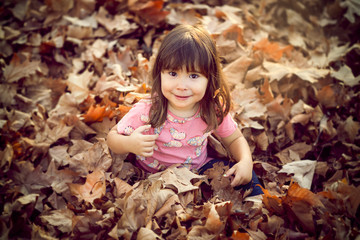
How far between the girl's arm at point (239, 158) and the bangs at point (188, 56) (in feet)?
2.00

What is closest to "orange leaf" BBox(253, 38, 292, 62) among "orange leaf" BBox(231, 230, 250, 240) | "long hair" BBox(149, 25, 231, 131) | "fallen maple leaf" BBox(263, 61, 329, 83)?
"fallen maple leaf" BBox(263, 61, 329, 83)

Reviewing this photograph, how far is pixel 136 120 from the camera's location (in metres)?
1.86

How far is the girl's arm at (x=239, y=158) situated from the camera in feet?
6.23

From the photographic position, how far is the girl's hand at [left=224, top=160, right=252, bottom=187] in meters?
1.88

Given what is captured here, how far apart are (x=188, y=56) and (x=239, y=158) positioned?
795 millimetres

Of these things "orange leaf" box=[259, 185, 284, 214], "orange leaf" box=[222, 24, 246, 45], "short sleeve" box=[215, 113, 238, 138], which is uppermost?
"orange leaf" box=[222, 24, 246, 45]

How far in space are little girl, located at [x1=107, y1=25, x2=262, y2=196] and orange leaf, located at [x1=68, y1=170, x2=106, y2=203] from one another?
19cm

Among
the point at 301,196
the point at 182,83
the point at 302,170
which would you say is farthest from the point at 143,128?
the point at 302,170

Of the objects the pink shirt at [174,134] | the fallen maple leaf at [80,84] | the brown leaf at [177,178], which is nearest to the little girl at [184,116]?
the pink shirt at [174,134]

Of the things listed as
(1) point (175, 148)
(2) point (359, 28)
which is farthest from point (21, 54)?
(2) point (359, 28)

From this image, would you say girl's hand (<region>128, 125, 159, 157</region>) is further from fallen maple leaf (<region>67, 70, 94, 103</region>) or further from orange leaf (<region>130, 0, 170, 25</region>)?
orange leaf (<region>130, 0, 170, 25</region>)

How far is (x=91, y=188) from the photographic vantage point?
175cm

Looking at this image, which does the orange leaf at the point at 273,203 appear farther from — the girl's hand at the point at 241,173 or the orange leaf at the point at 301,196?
the girl's hand at the point at 241,173

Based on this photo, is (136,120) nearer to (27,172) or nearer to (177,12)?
(27,172)
